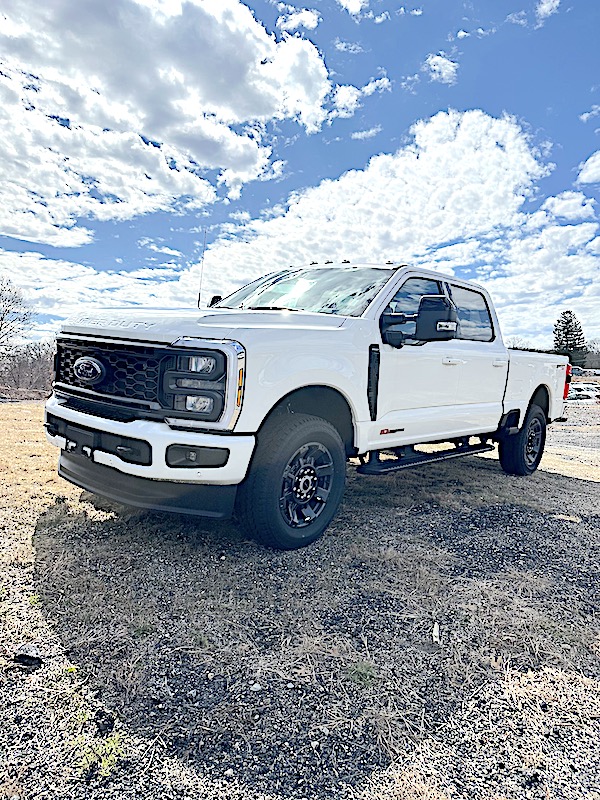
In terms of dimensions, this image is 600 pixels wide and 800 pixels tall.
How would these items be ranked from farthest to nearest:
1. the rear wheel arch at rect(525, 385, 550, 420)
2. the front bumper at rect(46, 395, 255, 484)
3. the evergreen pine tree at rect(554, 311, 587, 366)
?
the evergreen pine tree at rect(554, 311, 587, 366), the rear wheel arch at rect(525, 385, 550, 420), the front bumper at rect(46, 395, 255, 484)

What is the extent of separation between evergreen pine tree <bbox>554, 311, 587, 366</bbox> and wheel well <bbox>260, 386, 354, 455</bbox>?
6302 cm

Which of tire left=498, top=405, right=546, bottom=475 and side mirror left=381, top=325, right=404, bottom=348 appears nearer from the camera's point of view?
→ side mirror left=381, top=325, right=404, bottom=348

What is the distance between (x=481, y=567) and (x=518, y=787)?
5.74 feet

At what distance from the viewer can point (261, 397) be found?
314cm

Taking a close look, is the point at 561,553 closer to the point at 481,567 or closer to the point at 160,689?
the point at 481,567

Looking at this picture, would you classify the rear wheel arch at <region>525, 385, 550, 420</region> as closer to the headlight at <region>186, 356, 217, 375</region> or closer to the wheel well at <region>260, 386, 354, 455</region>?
the wheel well at <region>260, 386, 354, 455</region>

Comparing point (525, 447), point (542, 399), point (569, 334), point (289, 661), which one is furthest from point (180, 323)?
point (569, 334)

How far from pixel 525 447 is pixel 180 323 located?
4.74m

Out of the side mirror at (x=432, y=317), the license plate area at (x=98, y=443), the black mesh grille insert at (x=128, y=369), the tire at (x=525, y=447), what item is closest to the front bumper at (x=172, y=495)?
the license plate area at (x=98, y=443)

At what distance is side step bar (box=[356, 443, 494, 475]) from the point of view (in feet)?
13.4

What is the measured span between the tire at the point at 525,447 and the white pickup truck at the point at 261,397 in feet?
6.12

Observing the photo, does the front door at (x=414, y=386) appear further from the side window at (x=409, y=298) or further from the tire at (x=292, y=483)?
the tire at (x=292, y=483)

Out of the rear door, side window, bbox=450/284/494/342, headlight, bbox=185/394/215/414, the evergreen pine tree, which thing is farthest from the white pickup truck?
the evergreen pine tree

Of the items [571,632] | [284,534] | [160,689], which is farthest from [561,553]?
[160,689]
